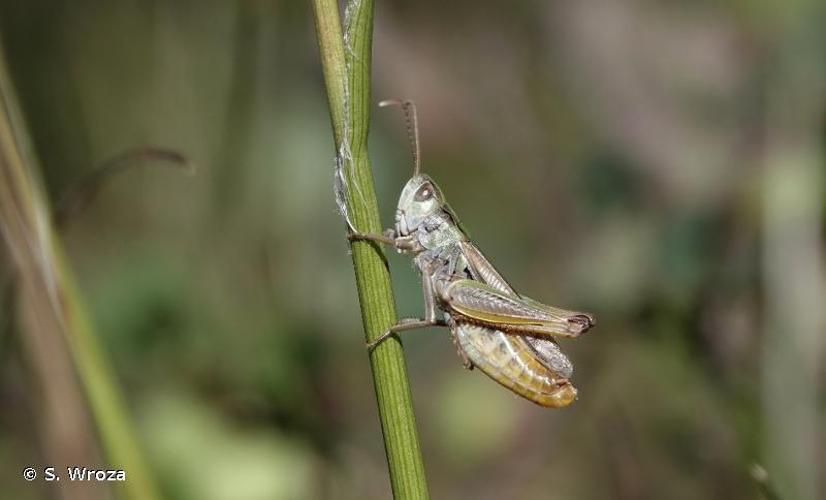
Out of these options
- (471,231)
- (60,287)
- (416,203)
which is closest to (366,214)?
(60,287)

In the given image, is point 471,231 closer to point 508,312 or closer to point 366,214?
point 508,312

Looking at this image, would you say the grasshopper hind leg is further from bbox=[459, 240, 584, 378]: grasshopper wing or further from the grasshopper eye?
the grasshopper eye

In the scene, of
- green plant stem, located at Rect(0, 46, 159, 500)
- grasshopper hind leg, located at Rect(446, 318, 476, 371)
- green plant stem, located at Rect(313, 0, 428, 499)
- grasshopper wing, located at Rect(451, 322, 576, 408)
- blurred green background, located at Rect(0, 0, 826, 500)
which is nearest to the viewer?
green plant stem, located at Rect(313, 0, 428, 499)

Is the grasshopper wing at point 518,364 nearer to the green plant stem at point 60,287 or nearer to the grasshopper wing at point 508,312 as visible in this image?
the grasshopper wing at point 508,312

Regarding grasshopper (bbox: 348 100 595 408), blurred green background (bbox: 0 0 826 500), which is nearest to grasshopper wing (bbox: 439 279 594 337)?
grasshopper (bbox: 348 100 595 408)

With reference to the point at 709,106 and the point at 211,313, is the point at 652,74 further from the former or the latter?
the point at 211,313

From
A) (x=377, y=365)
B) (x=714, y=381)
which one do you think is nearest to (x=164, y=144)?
(x=714, y=381)

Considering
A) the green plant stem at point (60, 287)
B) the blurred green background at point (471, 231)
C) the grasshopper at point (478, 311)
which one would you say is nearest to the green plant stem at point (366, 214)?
the grasshopper at point (478, 311)
